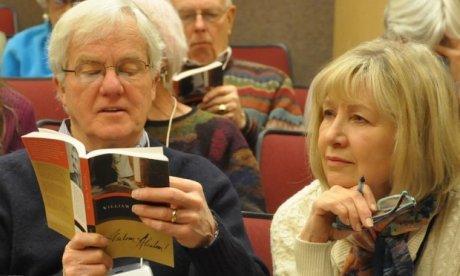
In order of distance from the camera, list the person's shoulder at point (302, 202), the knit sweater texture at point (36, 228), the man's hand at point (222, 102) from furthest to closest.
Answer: the man's hand at point (222, 102) → the person's shoulder at point (302, 202) → the knit sweater texture at point (36, 228)

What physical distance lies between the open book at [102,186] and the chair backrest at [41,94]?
5.27 feet

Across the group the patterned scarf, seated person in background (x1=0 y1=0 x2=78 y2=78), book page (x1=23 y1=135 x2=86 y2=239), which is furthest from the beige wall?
book page (x1=23 y1=135 x2=86 y2=239)

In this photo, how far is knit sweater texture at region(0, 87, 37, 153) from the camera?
266cm

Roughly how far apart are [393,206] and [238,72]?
188 cm

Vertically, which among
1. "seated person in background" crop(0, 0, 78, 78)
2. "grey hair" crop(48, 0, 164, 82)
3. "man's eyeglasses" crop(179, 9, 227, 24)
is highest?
"grey hair" crop(48, 0, 164, 82)

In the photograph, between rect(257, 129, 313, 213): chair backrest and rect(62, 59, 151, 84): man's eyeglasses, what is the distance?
35.7 inches

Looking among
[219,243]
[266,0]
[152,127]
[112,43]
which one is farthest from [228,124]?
[266,0]

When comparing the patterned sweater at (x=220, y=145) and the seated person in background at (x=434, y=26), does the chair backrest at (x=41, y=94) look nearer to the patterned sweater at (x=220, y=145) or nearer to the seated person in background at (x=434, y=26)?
the patterned sweater at (x=220, y=145)

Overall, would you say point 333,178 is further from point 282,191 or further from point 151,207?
point 282,191

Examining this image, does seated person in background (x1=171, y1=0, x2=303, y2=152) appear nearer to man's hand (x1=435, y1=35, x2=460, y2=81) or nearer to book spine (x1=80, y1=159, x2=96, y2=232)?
man's hand (x1=435, y1=35, x2=460, y2=81)

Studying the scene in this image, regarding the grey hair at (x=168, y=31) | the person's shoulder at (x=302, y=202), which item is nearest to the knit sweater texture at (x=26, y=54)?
the grey hair at (x=168, y=31)

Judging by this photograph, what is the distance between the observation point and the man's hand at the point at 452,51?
2.61m

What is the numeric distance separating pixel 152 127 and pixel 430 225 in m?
0.99

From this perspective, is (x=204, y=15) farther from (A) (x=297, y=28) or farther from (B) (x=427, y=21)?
(A) (x=297, y=28)
